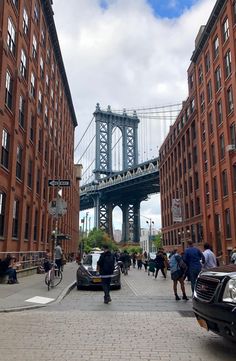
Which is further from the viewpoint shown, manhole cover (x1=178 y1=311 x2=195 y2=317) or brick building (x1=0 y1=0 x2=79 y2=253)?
brick building (x1=0 y1=0 x2=79 y2=253)

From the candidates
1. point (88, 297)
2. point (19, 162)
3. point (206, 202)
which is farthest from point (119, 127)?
point (88, 297)

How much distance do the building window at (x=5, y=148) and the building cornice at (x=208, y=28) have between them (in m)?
24.9

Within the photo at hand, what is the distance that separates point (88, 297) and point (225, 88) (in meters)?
26.8

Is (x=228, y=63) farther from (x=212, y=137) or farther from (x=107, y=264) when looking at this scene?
(x=107, y=264)

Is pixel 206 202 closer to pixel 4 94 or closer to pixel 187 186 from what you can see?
pixel 187 186

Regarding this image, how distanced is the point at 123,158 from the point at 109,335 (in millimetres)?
113829

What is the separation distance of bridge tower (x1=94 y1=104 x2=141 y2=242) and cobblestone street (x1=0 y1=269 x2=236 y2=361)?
96189 millimetres

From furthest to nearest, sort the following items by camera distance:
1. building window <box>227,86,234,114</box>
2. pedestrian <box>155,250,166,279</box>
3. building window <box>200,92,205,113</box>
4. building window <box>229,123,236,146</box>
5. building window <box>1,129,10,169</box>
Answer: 1. building window <box>200,92,205,113</box>
2. building window <box>227,86,234,114</box>
3. building window <box>229,123,236,146</box>
4. pedestrian <box>155,250,166,279</box>
5. building window <box>1,129,10,169</box>

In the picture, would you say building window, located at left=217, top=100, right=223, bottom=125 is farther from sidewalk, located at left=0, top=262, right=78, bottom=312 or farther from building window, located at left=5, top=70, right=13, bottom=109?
sidewalk, located at left=0, top=262, right=78, bottom=312

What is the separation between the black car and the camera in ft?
17.0

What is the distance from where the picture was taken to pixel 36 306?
1062cm

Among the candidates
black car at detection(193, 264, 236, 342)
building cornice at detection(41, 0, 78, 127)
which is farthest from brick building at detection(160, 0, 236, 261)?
black car at detection(193, 264, 236, 342)

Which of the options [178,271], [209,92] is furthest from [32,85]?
[178,271]

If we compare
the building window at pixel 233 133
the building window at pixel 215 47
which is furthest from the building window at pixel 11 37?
the building window at pixel 215 47
